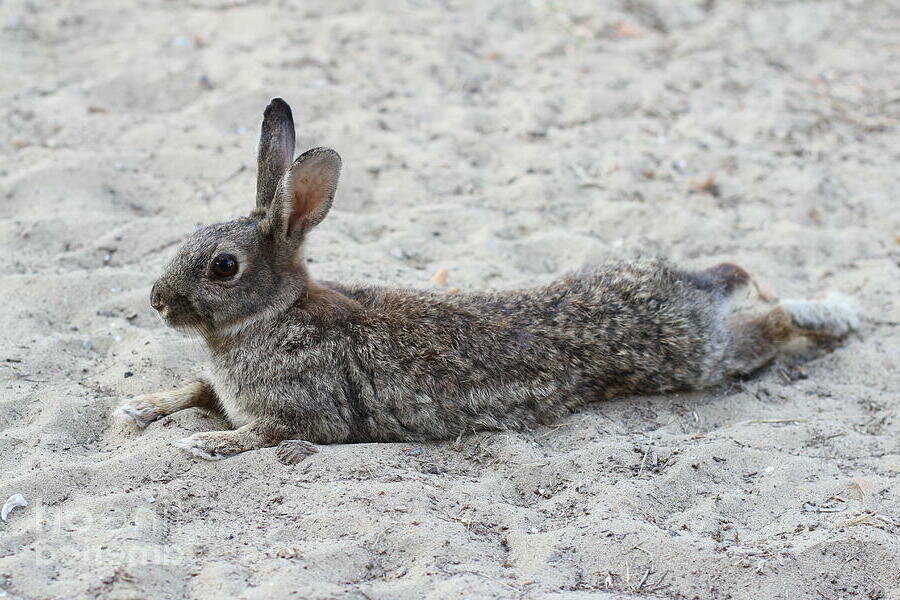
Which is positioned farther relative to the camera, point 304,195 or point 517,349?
point 517,349

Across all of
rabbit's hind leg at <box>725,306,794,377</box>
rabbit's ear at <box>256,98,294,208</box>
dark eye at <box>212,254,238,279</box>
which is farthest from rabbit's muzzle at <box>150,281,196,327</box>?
rabbit's hind leg at <box>725,306,794,377</box>

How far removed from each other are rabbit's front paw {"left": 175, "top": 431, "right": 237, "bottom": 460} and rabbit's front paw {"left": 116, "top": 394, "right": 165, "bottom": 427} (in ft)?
1.23

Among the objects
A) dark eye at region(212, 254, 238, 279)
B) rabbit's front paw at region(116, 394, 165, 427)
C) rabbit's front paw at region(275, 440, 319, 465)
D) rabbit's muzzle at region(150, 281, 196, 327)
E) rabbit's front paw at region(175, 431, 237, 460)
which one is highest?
dark eye at region(212, 254, 238, 279)

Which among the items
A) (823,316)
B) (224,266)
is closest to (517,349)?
(224,266)

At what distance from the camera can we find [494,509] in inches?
182

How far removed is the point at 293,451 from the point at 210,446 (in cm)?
41

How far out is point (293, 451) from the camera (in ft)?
16.2

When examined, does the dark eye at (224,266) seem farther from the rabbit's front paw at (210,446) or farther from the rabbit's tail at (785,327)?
the rabbit's tail at (785,327)

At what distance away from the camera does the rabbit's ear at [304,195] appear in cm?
511

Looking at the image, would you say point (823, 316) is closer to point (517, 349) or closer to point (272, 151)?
point (517, 349)

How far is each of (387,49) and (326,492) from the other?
19.2 ft

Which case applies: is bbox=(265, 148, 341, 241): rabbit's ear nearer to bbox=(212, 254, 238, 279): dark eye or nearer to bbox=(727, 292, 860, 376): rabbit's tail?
bbox=(212, 254, 238, 279): dark eye

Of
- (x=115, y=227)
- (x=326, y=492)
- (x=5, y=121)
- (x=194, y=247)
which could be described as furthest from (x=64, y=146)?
(x=326, y=492)

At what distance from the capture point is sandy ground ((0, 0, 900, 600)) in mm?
4254
